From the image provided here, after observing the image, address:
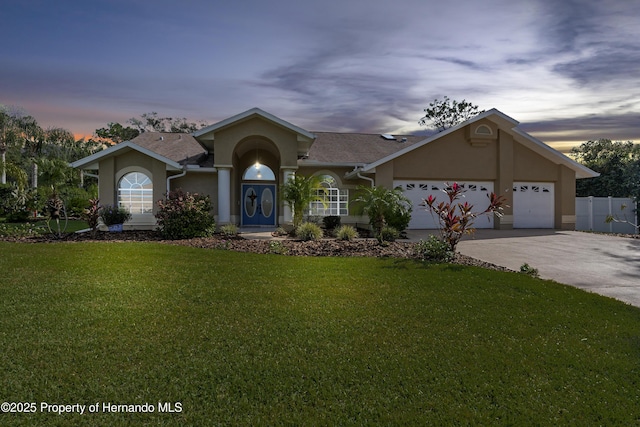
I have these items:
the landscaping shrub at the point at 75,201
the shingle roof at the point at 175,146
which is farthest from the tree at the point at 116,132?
the shingle roof at the point at 175,146

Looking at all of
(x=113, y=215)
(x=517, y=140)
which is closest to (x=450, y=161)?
(x=517, y=140)

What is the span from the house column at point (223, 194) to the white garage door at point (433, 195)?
25.2ft

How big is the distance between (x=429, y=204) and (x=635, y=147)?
136ft

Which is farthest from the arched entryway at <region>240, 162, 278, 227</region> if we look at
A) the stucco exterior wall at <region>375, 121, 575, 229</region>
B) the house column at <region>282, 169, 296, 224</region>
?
the stucco exterior wall at <region>375, 121, 575, 229</region>

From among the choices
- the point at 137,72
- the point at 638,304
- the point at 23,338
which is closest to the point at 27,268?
the point at 23,338

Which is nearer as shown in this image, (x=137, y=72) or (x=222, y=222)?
(x=137, y=72)

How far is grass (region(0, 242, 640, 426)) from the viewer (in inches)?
145

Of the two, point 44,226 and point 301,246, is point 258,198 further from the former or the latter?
point 44,226

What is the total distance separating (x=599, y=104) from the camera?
55.7ft

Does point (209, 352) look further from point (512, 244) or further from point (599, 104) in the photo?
point (599, 104)

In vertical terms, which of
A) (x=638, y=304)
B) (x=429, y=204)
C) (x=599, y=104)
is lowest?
(x=638, y=304)

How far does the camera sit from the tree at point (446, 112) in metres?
39.9

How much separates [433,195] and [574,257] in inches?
318

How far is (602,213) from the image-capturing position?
73.0ft
